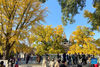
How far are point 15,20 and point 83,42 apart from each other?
16461mm

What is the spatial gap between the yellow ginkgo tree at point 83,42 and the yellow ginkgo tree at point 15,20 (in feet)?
41.9

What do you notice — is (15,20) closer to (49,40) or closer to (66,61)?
Result: (66,61)

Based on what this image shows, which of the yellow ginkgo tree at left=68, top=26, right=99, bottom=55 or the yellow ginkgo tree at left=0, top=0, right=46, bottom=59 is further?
the yellow ginkgo tree at left=68, top=26, right=99, bottom=55

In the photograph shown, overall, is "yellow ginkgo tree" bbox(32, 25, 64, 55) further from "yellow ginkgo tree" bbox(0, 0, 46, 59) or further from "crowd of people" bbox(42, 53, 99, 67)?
"yellow ginkgo tree" bbox(0, 0, 46, 59)

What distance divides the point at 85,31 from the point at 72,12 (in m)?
18.1

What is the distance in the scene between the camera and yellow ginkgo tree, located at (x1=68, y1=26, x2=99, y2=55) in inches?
830

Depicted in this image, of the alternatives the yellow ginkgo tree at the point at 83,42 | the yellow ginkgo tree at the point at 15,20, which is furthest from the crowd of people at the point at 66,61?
the yellow ginkgo tree at the point at 15,20

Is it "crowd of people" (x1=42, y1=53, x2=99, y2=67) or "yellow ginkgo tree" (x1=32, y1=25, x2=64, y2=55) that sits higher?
"yellow ginkgo tree" (x1=32, y1=25, x2=64, y2=55)

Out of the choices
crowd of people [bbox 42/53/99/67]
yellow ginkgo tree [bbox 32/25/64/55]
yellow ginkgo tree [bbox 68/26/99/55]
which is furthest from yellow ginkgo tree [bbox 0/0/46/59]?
yellow ginkgo tree [bbox 68/26/99/55]

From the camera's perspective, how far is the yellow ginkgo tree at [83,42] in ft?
69.2

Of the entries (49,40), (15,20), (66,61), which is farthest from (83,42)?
(15,20)

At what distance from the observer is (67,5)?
6.70 metres

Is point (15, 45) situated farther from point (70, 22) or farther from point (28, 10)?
point (70, 22)

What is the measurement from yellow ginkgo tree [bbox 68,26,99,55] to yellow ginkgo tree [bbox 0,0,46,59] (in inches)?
503
